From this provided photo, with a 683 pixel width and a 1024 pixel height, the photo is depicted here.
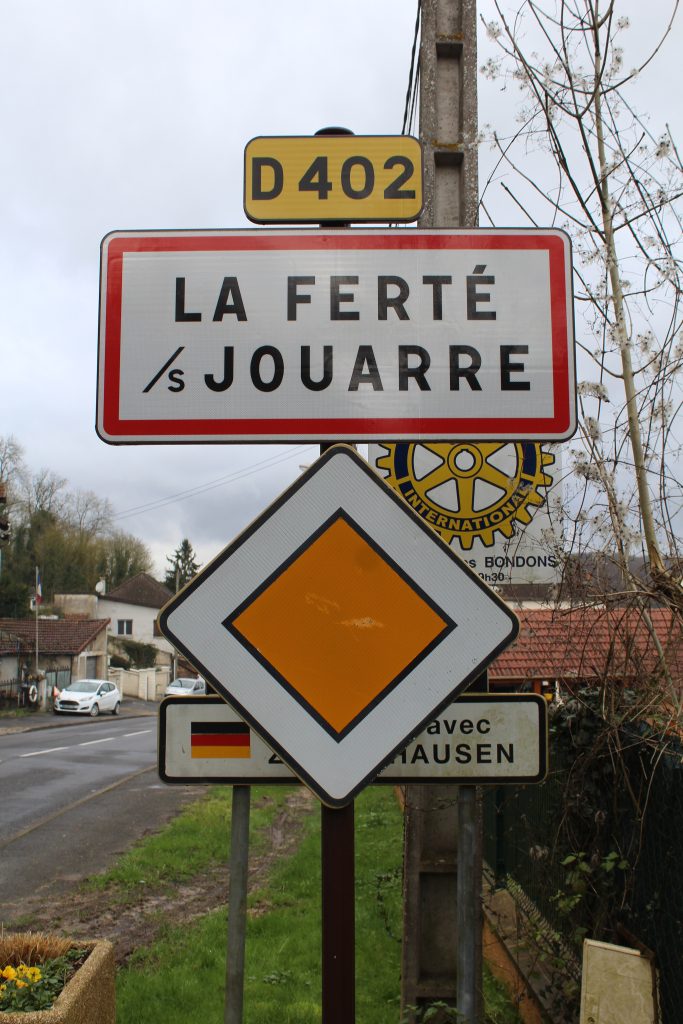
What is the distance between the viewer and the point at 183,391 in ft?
7.23

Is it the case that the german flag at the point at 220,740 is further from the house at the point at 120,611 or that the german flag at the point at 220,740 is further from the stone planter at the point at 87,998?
the house at the point at 120,611

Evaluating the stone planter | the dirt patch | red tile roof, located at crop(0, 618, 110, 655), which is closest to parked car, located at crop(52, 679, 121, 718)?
red tile roof, located at crop(0, 618, 110, 655)

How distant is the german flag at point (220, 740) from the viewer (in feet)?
6.88

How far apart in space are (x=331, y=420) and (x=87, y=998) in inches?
114

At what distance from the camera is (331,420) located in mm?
2170

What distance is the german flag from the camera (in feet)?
6.88

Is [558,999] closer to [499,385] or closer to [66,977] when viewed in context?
[66,977]

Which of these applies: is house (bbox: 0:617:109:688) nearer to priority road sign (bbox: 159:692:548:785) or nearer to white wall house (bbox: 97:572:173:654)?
white wall house (bbox: 97:572:173:654)

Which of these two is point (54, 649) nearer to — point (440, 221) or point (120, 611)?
point (120, 611)

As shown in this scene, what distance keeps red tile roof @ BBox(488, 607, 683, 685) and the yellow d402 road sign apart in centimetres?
197

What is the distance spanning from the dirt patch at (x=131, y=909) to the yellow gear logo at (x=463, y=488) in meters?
4.04

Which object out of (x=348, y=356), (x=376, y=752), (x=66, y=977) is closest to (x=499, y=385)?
(x=348, y=356)

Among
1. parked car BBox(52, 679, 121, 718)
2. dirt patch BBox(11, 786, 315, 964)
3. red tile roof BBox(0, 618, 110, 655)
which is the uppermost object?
red tile roof BBox(0, 618, 110, 655)

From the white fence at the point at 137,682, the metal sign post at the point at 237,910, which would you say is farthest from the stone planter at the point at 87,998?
the white fence at the point at 137,682
